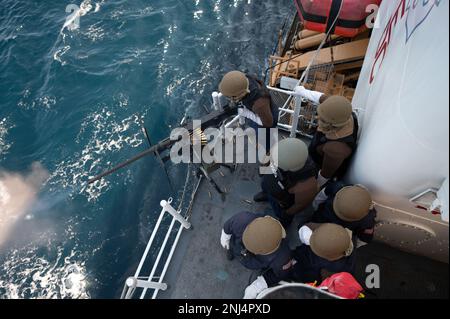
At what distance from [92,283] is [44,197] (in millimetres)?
2989

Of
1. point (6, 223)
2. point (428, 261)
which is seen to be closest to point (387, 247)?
point (428, 261)

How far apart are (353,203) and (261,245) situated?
1.27 m

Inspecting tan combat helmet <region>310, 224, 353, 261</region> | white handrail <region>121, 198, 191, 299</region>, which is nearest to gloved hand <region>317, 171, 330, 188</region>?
tan combat helmet <region>310, 224, 353, 261</region>

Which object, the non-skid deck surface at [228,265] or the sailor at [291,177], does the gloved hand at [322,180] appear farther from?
the non-skid deck surface at [228,265]

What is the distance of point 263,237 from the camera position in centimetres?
416

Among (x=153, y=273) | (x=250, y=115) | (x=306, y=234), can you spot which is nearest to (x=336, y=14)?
(x=250, y=115)

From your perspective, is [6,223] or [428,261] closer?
[428,261]

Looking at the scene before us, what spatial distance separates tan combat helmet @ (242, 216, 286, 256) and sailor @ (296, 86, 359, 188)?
58.6 inches

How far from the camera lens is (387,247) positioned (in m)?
5.68

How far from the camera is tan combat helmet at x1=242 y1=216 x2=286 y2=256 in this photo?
4172 mm

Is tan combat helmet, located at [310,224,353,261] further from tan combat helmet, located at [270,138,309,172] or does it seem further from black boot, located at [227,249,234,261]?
black boot, located at [227,249,234,261]

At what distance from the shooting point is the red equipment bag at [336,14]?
8148 millimetres

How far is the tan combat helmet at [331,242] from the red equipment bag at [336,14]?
6364mm
